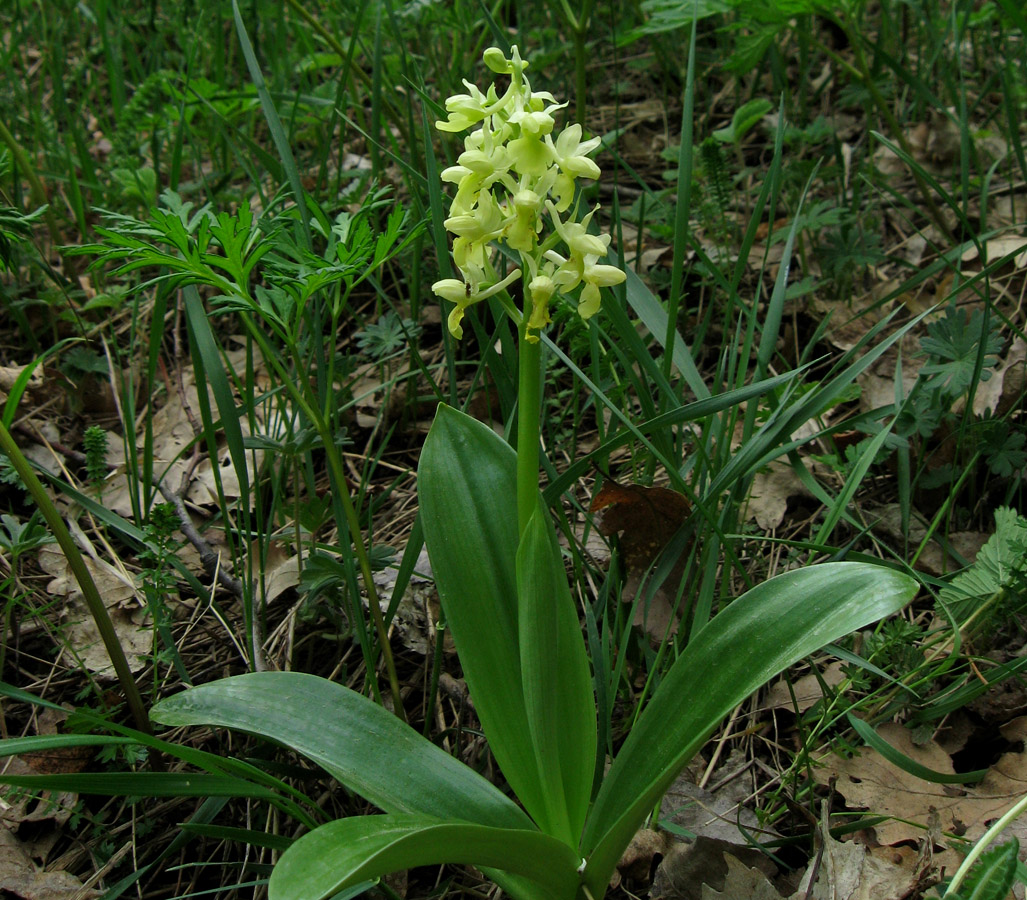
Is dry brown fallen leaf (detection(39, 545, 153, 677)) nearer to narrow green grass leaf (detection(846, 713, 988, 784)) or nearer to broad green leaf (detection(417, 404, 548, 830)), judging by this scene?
broad green leaf (detection(417, 404, 548, 830))

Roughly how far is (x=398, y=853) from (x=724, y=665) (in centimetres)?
53

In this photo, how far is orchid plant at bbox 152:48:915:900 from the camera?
3.65ft

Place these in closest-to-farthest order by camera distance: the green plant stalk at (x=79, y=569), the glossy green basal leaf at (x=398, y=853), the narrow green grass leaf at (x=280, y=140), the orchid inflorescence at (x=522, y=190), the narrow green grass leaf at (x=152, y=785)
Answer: the glossy green basal leaf at (x=398, y=853)
the orchid inflorescence at (x=522, y=190)
the narrow green grass leaf at (x=152, y=785)
the green plant stalk at (x=79, y=569)
the narrow green grass leaf at (x=280, y=140)

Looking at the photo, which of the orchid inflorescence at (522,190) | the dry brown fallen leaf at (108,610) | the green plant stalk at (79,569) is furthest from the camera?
the dry brown fallen leaf at (108,610)

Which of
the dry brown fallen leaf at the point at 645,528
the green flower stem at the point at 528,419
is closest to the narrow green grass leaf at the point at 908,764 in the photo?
the dry brown fallen leaf at the point at 645,528

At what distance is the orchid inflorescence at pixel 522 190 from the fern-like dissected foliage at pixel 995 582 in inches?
35.7

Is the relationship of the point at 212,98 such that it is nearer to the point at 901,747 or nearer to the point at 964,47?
the point at 901,747

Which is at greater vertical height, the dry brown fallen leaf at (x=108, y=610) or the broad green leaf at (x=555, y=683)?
the broad green leaf at (x=555, y=683)

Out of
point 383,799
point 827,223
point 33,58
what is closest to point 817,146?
point 827,223

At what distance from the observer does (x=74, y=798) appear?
5.25ft

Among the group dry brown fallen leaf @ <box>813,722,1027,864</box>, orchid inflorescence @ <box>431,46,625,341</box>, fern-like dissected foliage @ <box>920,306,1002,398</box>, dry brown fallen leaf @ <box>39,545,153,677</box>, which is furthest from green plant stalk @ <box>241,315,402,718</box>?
fern-like dissected foliage @ <box>920,306,1002,398</box>

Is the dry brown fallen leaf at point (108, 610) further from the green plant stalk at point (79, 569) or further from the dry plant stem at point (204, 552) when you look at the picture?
the green plant stalk at point (79, 569)

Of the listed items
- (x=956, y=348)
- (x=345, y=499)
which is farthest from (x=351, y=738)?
(x=956, y=348)

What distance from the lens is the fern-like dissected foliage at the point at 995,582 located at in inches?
59.0
